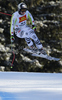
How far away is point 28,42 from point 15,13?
960 millimetres

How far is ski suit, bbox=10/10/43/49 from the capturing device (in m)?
6.34

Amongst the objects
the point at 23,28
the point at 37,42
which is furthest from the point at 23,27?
the point at 37,42

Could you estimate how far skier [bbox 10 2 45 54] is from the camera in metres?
6.33

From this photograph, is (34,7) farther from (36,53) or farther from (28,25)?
(36,53)

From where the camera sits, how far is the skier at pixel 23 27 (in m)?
6.33

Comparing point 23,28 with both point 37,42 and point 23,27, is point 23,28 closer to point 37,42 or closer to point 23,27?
point 23,27

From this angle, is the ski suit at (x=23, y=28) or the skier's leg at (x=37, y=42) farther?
the skier's leg at (x=37, y=42)

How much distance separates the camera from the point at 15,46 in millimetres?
6648

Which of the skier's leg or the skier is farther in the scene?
the skier's leg

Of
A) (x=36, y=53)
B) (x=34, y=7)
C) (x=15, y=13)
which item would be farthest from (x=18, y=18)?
(x=36, y=53)

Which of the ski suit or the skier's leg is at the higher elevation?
the ski suit

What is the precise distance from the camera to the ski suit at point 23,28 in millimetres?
6336

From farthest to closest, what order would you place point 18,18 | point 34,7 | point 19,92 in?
point 34,7 < point 18,18 < point 19,92

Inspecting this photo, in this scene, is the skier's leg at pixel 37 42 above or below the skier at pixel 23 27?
below
